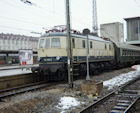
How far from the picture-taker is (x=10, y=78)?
1241 centimetres

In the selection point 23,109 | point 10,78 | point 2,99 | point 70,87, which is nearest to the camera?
point 23,109

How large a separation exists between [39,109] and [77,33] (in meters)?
9.33

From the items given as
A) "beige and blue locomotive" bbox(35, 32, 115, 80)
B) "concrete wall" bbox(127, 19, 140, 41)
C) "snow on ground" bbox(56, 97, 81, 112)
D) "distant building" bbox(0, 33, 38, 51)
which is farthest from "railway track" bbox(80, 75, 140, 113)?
"distant building" bbox(0, 33, 38, 51)

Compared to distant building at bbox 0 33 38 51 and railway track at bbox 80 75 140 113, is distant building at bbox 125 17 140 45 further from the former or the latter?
distant building at bbox 0 33 38 51

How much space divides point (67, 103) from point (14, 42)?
101088mm

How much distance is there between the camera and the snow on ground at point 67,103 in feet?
24.3

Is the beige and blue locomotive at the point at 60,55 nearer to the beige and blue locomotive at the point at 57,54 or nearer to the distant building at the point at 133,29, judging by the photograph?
the beige and blue locomotive at the point at 57,54

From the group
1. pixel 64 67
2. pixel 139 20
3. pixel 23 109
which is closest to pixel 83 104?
pixel 23 109

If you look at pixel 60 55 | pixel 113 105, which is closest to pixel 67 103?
pixel 113 105

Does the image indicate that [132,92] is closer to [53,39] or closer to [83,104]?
[83,104]

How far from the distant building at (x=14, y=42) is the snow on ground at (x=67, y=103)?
3678 inches

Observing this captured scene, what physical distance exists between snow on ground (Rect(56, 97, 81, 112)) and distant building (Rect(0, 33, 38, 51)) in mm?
93427

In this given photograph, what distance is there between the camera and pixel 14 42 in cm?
10338

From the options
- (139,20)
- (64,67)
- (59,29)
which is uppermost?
(139,20)
